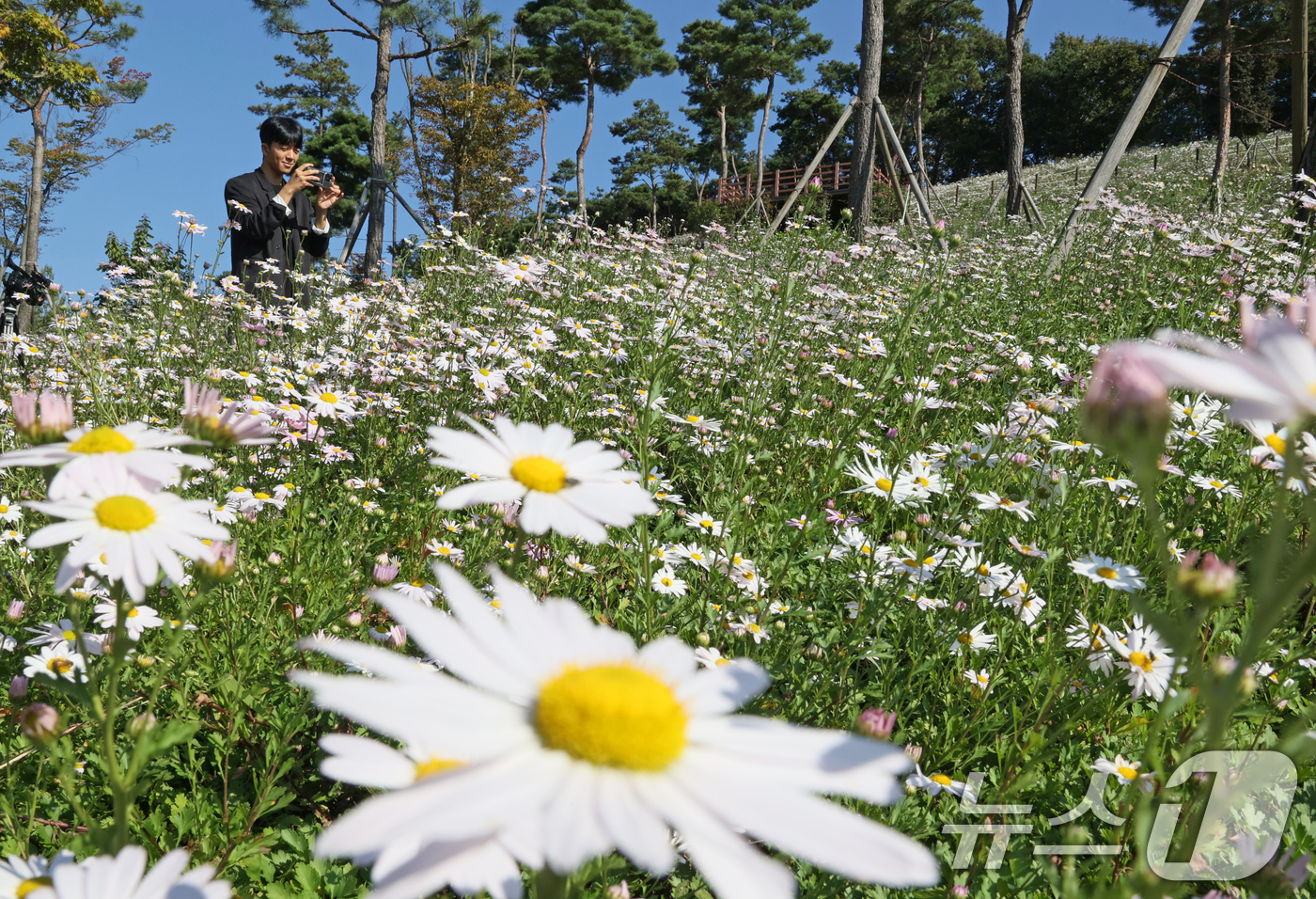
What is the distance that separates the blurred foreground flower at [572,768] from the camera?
0.35 m

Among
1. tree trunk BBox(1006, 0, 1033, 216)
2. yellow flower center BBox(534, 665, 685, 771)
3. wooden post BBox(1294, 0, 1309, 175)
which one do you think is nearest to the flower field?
yellow flower center BBox(534, 665, 685, 771)

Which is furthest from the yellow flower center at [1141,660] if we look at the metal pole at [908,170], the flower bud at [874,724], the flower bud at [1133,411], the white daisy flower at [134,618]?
the metal pole at [908,170]

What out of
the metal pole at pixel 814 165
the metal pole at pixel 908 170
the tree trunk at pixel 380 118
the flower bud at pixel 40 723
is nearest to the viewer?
Answer: the flower bud at pixel 40 723

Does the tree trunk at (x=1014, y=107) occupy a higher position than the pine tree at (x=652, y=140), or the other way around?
the pine tree at (x=652, y=140)

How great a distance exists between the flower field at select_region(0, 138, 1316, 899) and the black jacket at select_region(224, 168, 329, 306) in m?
0.34

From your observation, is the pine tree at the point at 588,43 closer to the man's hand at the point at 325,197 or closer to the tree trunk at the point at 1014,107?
the tree trunk at the point at 1014,107

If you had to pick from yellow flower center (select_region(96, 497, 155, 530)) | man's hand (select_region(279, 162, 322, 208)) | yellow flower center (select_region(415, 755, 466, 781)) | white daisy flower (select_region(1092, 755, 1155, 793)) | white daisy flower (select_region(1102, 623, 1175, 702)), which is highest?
man's hand (select_region(279, 162, 322, 208))

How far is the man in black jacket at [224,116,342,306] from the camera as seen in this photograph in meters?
4.48

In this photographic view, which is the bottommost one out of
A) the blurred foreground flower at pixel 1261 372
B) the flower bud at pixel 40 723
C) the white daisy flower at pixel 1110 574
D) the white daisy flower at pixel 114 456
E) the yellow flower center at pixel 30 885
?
the white daisy flower at pixel 1110 574

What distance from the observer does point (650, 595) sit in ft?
4.73

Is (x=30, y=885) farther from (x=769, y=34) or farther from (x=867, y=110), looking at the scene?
(x=769, y=34)

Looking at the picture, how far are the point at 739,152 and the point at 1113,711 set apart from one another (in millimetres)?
38717

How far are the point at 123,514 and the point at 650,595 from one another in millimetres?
916

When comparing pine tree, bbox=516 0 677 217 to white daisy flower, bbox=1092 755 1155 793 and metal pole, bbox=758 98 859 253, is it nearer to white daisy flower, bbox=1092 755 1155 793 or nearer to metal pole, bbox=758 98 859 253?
metal pole, bbox=758 98 859 253
